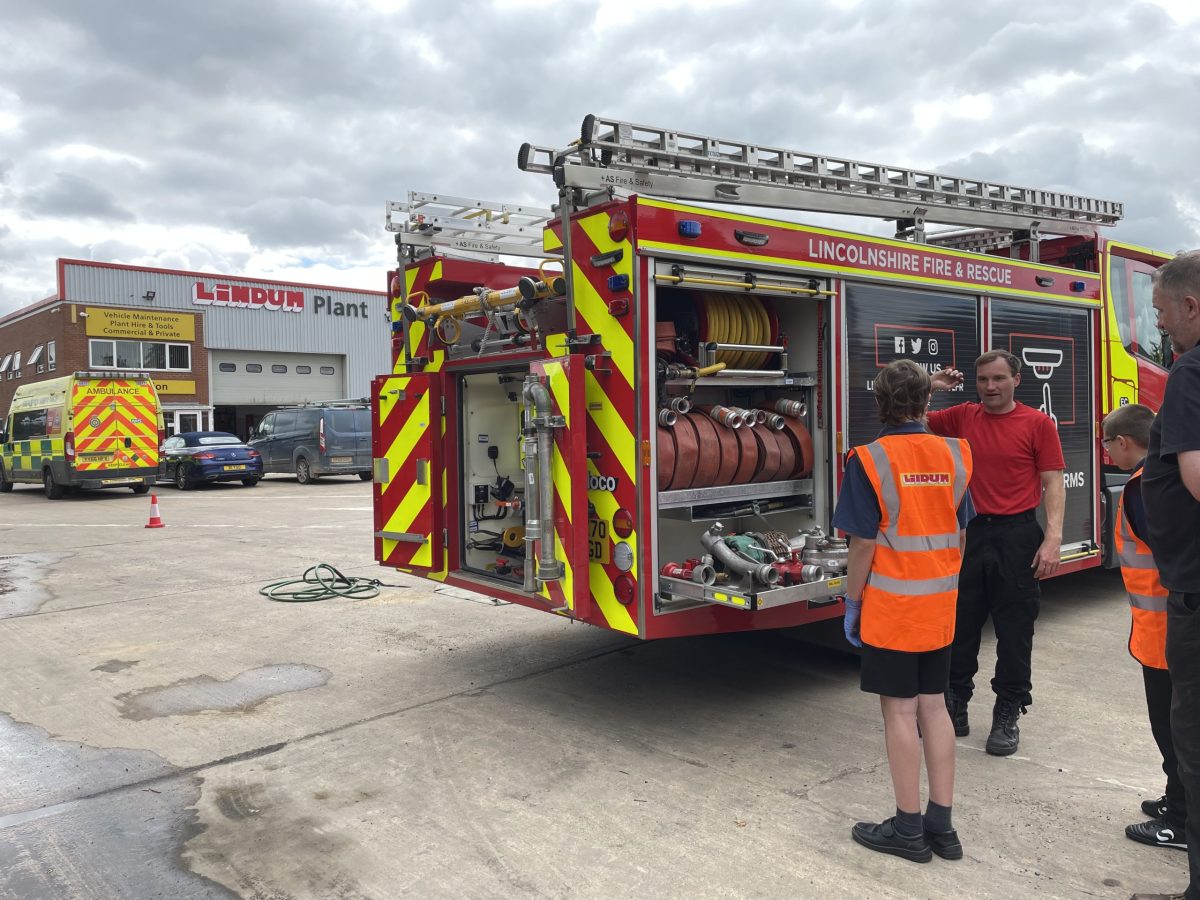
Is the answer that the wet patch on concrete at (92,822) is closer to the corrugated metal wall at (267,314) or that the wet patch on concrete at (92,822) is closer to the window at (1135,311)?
the window at (1135,311)

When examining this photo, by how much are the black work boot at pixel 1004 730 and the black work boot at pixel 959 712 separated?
0.13 m

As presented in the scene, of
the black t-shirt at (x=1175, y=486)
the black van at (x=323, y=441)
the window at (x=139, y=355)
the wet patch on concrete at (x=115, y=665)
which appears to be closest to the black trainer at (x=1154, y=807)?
the black t-shirt at (x=1175, y=486)

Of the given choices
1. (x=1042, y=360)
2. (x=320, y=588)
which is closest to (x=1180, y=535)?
(x=1042, y=360)

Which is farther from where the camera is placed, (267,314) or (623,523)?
(267,314)

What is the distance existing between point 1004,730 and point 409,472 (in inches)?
138

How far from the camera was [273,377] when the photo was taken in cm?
3675

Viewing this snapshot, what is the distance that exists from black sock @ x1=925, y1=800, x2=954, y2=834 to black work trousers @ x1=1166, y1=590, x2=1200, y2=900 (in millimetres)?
717

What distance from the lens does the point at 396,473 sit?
574 centimetres

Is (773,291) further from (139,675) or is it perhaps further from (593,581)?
(139,675)

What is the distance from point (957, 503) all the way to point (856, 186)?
9.68ft

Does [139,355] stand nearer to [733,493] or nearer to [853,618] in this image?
[733,493]

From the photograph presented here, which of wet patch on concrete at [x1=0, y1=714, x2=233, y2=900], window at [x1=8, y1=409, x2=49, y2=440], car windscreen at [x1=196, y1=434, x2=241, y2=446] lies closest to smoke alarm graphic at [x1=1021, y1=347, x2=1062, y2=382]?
wet patch on concrete at [x1=0, y1=714, x2=233, y2=900]

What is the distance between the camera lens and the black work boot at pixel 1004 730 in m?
4.16

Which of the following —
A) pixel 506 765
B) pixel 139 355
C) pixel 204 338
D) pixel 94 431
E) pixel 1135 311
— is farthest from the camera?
pixel 204 338
